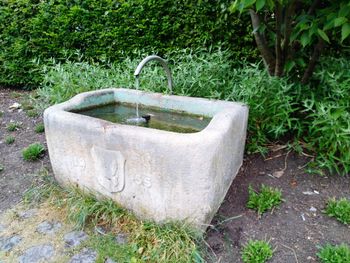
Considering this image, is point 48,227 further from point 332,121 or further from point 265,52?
point 265,52

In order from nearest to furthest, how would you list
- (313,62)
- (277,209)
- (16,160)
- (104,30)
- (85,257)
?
1. (85,257)
2. (277,209)
3. (313,62)
4. (16,160)
5. (104,30)

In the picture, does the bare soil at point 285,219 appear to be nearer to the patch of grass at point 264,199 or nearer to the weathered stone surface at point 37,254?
the patch of grass at point 264,199

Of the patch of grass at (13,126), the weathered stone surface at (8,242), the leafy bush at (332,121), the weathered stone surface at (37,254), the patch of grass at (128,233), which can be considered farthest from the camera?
the patch of grass at (13,126)

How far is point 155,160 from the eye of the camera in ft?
5.99

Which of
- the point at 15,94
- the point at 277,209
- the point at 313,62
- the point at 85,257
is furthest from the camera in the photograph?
the point at 15,94

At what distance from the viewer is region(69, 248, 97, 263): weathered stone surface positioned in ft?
6.18

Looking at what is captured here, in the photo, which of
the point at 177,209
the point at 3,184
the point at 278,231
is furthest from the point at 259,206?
the point at 3,184

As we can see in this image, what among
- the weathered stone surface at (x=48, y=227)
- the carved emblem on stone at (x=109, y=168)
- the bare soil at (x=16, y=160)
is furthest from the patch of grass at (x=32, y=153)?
the carved emblem on stone at (x=109, y=168)

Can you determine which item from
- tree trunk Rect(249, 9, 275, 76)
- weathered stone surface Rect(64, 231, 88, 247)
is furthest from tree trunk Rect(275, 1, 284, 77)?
weathered stone surface Rect(64, 231, 88, 247)

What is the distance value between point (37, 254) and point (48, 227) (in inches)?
8.7

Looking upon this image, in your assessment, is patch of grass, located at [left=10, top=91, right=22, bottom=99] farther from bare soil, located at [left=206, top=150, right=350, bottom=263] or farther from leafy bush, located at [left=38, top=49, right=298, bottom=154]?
bare soil, located at [left=206, top=150, right=350, bottom=263]

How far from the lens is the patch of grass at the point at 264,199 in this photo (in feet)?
6.98

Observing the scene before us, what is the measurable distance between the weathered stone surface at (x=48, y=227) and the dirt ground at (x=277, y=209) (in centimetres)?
43

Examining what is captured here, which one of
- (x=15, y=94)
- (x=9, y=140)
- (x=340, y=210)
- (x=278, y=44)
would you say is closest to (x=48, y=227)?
(x=9, y=140)
